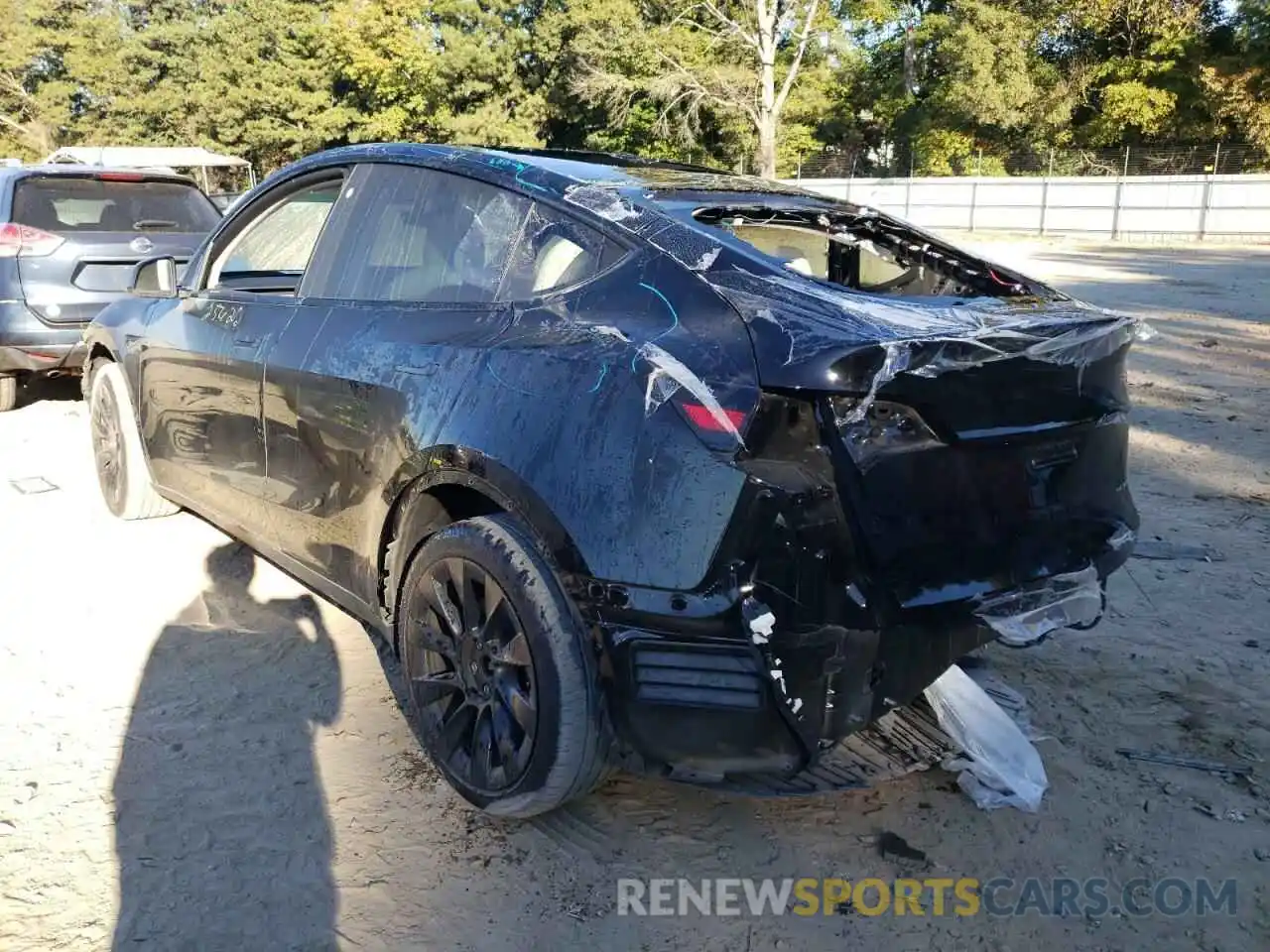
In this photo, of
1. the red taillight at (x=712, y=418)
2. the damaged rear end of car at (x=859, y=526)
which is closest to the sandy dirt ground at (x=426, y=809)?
the damaged rear end of car at (x=859, y=526)

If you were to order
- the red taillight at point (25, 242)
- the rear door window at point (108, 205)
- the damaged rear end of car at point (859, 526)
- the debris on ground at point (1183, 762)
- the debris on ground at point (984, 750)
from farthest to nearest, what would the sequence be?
Result: the rear door window at point (108, 205) < the red taillight at point (25, 242) < the debris on ground at point (1183, 762) < the debris on ground at point (984, 750) < the damaged rear end of car at point (859, 526)

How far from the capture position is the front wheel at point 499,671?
2277 mm

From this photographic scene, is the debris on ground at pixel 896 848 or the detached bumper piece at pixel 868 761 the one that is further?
the debris on ground at pixel 896 848

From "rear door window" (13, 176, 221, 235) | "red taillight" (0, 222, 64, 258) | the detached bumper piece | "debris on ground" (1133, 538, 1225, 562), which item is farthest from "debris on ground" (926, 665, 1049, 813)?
"red taillight" (0, 222, 64, 258)

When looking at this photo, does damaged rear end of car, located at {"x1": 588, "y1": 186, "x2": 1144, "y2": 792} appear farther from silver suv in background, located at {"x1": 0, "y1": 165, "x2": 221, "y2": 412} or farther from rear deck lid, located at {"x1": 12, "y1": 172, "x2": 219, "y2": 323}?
silver suv in background, located at {"x1": 0, "y1": 165, "x2": 221, "y2": 412}

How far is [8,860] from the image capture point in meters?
2.46

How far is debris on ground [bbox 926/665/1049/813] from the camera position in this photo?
262 centimetres

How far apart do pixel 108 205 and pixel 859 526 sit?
670 cm

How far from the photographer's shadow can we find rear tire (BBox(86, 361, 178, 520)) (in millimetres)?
1053

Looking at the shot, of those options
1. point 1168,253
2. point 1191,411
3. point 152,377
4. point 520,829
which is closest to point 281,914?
point 520,829

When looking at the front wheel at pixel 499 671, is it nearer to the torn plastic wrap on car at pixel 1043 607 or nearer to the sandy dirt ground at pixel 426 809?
the sandy dirt ground at pixel 426 809

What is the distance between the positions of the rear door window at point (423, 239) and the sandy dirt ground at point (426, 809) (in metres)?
1.33

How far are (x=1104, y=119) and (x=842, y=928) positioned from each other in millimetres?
40920

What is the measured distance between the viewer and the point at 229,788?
108 inches
